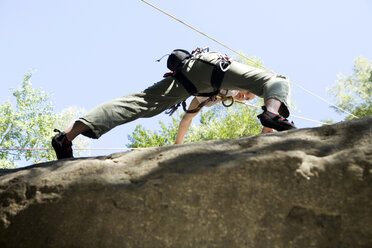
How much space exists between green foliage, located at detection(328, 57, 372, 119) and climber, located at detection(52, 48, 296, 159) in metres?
20.1

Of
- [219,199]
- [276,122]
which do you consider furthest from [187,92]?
[219,199]

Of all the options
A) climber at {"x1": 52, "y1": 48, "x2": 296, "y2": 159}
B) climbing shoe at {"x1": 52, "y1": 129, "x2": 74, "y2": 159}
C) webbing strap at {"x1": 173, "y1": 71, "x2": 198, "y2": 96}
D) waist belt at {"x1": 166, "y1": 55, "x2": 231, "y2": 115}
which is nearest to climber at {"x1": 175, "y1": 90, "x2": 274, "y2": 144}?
waist belt at {"x1": 166, "y1": 55, "x2": 231, "y2": 115}

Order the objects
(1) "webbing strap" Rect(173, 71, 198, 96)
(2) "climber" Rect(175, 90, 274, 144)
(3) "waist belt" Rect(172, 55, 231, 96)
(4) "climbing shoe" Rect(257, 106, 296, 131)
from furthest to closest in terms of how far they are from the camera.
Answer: (2) "climber" Rect(175, 90, 274, 144), (1) "webbing strap" Rect(173, 71, 198, 96), (3) "waist belt" Rect(172, 55, 231, 96), (4) "climbing shoe" Rect(257, 106, 296, 131)

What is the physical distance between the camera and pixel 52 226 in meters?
2.37

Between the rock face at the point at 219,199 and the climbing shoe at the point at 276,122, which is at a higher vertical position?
the climbing shoe at the point at 276,122

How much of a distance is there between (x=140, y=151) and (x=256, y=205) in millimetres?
1083

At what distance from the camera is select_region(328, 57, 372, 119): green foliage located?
21844 mm

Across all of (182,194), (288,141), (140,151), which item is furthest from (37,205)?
(288,141)

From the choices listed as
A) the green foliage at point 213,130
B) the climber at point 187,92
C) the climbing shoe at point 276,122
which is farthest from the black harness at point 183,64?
the green foliage at point 213,130

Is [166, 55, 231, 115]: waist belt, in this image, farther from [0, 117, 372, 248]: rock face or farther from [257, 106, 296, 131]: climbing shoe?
[0, 117, 372, 248]: rock face

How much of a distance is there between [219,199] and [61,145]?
5.91ft

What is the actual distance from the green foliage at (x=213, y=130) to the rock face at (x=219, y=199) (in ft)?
55.8

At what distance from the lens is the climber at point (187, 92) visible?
325 cm

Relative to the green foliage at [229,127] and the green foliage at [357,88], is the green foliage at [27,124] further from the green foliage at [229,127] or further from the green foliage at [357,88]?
the green foliage at [357,88]
